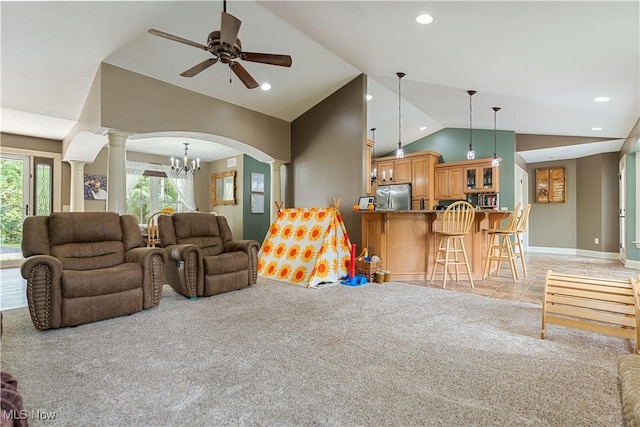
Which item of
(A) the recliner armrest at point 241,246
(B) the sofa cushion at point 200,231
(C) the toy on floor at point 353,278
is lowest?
(C) the toy on floor at point 353,278

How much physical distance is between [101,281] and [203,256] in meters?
1.14

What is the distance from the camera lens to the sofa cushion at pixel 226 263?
12.3 feet

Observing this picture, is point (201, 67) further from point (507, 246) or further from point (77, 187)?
point (77, 187)

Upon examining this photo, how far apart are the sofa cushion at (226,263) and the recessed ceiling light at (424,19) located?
3.31 m

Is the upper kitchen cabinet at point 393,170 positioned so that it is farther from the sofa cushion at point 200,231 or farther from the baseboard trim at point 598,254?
the sofa cushion at point 200,231

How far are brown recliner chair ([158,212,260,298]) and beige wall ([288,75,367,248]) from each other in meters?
1.94

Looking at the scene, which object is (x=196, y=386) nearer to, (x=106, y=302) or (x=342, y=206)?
(x=106, y=302)

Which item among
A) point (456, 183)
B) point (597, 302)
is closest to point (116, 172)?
point (597, 302)

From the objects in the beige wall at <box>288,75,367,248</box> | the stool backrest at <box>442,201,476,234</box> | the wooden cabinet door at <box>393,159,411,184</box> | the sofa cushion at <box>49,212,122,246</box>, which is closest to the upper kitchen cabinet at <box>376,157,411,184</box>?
the wooden cabinet door at <box>393,159,411,184</box>

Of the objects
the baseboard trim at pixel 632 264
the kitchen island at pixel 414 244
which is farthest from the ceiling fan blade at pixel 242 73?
the baseboard trim at pixel 632 264

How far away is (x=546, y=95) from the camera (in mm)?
4602

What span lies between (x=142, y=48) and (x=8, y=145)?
182 inches

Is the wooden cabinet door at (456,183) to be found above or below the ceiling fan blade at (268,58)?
below

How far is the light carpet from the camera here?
1.58 metres
